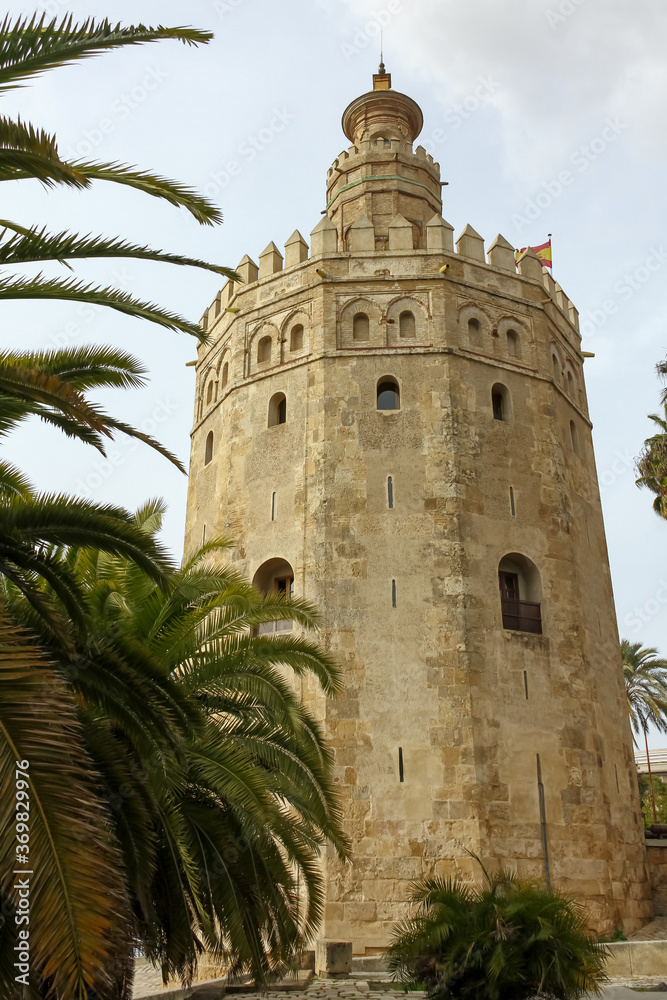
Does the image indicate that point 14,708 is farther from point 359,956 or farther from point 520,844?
point 520,844

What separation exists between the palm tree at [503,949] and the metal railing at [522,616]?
7.26 metres

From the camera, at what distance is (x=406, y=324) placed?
1683 centimetres

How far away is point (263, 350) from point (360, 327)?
1.95 meters

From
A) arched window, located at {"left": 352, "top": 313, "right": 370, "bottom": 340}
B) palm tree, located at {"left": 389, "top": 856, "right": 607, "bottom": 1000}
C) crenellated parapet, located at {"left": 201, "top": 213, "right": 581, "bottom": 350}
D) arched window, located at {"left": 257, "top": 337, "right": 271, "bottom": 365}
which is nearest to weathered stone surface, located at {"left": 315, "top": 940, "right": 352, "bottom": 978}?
palm tree, located at {"left": 389, "top": 856, "right": 607, "bottom": 1000}

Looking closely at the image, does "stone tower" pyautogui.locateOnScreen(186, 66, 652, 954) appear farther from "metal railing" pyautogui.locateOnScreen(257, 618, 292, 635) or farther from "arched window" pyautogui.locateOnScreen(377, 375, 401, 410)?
"metal railing" pyautogui.locateOnScreen(257, 618, 292, 635)

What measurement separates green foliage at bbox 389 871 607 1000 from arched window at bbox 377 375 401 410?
9.49 m

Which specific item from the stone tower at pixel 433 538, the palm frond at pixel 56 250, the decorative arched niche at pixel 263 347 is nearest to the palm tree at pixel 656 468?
the stone tower at pixel 433 538

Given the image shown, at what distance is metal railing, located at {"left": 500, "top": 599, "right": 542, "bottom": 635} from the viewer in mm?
15266

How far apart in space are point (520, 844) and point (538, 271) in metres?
10.3

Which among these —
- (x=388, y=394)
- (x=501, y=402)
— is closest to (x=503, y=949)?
(x=388, y=394)

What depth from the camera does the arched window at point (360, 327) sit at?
16.8 m

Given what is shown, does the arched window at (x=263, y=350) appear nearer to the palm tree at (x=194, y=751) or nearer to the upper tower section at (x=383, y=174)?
the upper tower section at (x=383, y=174)

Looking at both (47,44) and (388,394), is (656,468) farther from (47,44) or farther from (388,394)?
(47,44)

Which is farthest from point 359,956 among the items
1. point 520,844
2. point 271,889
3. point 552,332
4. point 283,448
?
point 552,332
